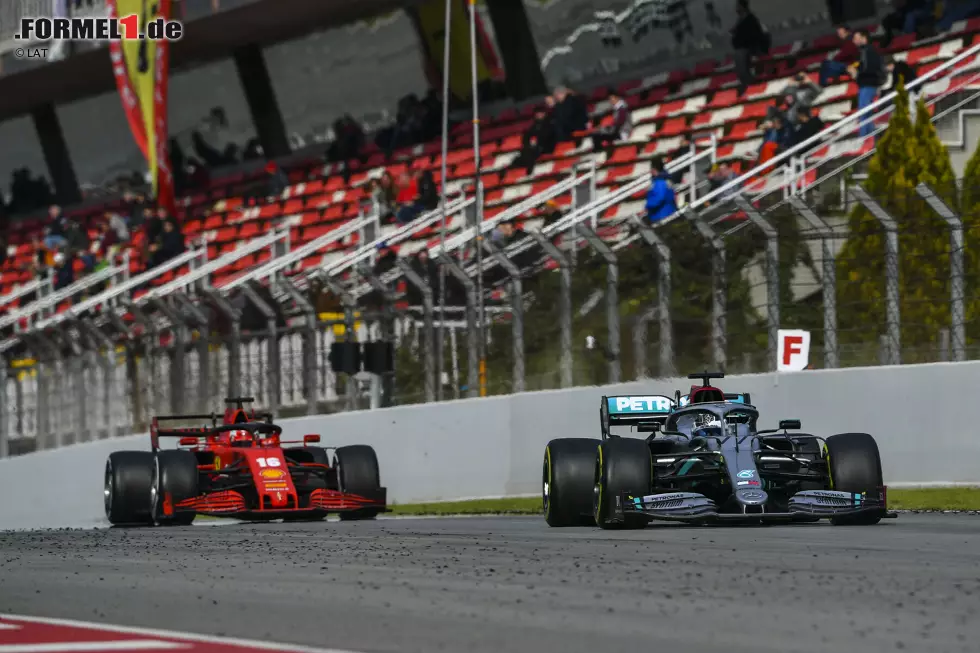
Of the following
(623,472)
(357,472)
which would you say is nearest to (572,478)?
(623,472)

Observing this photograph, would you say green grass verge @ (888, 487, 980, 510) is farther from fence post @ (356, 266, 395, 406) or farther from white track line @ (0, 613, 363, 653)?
white track line @ (0, 613, 363, 653)

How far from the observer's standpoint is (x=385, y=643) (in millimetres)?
6184

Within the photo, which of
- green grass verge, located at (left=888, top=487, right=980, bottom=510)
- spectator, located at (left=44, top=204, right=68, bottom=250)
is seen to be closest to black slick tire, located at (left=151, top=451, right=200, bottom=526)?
green grass verge, located at (left=888, top=487, right=980, bottom=510)

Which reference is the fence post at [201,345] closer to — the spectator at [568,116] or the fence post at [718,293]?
the fence post at [718,293]

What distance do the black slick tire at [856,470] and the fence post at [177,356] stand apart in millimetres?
11584

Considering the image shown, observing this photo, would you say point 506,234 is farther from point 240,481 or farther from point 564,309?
point 240,481

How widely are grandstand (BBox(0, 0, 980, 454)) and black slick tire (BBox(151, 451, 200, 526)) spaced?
4.13m

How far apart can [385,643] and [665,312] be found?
11.8 meters

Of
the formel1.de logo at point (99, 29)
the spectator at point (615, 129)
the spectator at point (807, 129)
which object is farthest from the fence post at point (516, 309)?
the formel1.de logo at point (99, 29)

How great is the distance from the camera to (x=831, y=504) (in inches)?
477

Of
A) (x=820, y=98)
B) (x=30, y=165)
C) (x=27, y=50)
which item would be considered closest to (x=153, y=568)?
(x=820, y=98)

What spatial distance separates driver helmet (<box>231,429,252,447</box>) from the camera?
1723 cm

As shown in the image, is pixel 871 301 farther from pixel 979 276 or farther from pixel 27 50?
pixel 27 50

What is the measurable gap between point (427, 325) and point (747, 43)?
10.5 meters
